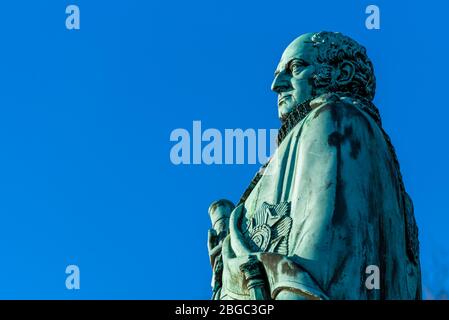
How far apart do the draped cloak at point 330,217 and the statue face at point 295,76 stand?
18.9 inches

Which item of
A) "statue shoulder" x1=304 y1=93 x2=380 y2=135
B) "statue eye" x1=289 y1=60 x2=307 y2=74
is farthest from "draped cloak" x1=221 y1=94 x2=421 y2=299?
"statue eye" x1=289 y1=60 x2=307 y2=74

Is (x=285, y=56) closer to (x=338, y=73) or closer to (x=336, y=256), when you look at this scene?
(x=338, y=73)

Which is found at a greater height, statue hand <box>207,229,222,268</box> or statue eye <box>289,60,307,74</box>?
statue eye <box>289,60,307,74</box>

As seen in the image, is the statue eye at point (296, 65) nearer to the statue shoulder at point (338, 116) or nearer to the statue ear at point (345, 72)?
the statue ear at point (345, 72)

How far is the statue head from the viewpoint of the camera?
3462 cm

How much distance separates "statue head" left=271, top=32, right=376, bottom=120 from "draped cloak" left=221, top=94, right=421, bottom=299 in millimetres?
439

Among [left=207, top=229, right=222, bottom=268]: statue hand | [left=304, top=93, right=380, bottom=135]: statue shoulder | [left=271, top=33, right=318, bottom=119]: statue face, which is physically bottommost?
[left=207, top=229, right=222, bottom=268]: statue hand

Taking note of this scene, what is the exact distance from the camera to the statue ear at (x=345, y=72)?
34.6 meters

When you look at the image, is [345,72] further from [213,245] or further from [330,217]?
[330,217]

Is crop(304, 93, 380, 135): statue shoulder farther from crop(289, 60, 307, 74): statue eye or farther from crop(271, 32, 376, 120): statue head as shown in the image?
crop(289, 60, 307, 74): statue eye

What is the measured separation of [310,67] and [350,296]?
382 centimetres
